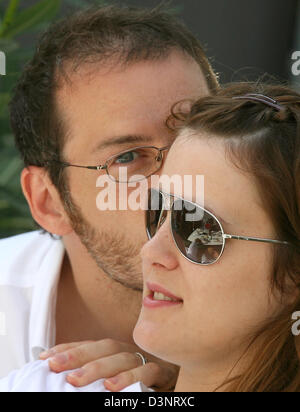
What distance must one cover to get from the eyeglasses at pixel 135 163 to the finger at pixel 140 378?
2.43 ft

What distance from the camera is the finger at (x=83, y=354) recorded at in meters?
1.93

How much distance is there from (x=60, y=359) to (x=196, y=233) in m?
0.59

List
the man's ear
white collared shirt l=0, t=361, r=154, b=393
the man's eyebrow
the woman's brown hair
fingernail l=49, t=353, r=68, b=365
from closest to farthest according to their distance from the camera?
the woman's brown hair
white collared shirt l=0, t=361, r=154, b=393
fingernail l=49, t=353, r=68, b=365
the man's eyebrow
the man's ear

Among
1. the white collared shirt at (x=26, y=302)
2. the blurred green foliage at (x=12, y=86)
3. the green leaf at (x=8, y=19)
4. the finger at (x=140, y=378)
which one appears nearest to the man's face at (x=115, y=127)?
the white collared shirt at (x=26, y=302)

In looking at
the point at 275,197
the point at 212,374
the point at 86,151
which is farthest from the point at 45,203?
the point at 275,197

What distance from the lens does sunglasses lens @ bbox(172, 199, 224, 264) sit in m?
1.61

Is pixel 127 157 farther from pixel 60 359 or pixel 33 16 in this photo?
pixel 33 16

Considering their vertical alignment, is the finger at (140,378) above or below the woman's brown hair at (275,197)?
below

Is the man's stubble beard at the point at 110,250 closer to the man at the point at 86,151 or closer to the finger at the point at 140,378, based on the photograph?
the man at the point at 86,151

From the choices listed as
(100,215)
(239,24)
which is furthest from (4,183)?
(239,24)

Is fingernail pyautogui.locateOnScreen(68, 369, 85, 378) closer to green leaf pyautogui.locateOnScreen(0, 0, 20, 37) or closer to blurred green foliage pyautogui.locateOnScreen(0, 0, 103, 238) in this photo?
blurred green foliage pyautogui.locateOnScreen(0, 0, 103, 238)

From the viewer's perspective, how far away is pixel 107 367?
1.94 m

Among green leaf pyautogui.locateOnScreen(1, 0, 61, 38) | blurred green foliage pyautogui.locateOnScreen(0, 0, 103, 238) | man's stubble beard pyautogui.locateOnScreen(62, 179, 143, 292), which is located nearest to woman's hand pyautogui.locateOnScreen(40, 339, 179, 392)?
man's stubble beard pyautogui.locateOnScreen(62, 179, 143, 292)

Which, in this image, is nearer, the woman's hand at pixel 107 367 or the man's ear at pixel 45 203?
the woman's hand at pixel 107 367
